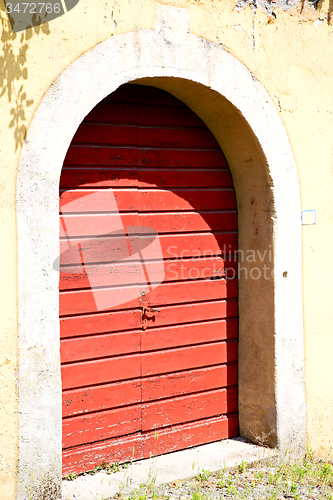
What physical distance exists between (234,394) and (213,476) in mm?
767

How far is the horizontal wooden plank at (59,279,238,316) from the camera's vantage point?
10.7 feet

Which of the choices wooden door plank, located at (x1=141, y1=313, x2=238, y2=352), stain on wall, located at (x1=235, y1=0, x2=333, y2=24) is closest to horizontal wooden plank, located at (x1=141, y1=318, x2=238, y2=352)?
wooden door plank, located at (x1=141, y1=313, x2=238, y2=352)

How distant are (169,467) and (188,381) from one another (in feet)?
2.16

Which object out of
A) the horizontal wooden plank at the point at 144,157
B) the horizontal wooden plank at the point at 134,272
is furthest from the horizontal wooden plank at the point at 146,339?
the horizontal wooden plank at the point at 144,157

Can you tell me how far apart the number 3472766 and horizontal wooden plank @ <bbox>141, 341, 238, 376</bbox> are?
8.07 feet

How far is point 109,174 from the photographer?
3.38m

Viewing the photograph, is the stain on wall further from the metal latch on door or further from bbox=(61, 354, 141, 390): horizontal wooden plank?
bbox=(61, 354, 141, 390): horizontal wooden plank

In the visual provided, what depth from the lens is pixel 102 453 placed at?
3371 millimetres

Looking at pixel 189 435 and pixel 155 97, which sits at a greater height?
pixel 155 97

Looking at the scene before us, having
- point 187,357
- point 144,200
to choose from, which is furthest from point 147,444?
point 144,200

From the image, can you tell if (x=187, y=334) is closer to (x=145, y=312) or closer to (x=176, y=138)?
(x=145, y=312)

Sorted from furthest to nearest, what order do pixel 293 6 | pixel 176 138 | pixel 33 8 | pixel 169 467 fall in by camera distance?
1. pixel 293 6
2. pixel 176 138
3. pixel 169 467
4. pixel 33 8

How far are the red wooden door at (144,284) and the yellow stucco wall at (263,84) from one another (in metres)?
0.51

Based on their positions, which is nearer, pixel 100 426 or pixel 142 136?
pixel 100 426
